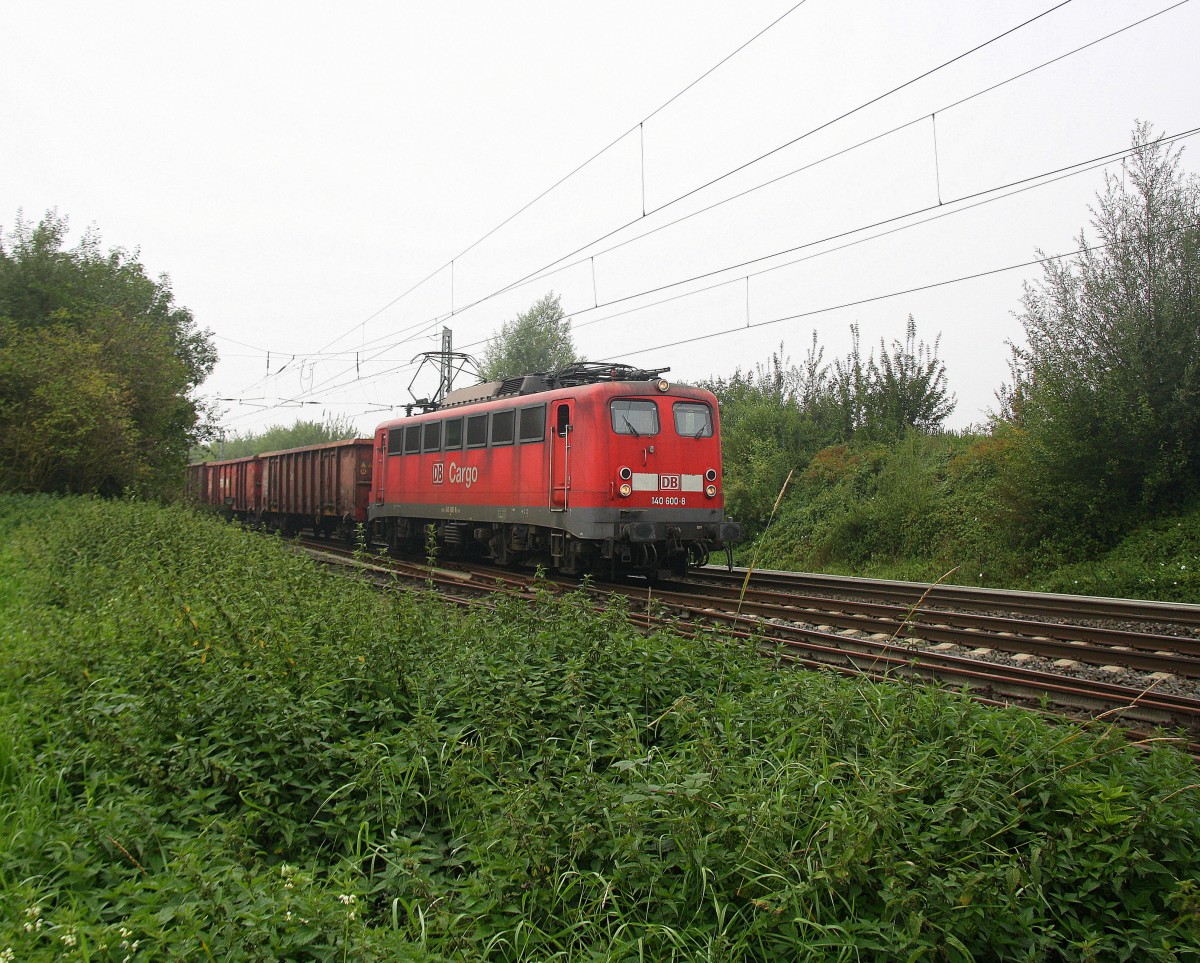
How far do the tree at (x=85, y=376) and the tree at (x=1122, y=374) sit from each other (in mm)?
20764

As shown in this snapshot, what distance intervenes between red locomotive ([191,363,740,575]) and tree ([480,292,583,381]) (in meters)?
33.7

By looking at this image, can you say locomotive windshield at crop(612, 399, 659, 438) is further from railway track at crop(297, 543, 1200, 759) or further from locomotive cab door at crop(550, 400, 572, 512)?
railway track at crop(297, 543, 1200, 759)

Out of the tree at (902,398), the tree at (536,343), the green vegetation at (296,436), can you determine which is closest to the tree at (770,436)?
the tree at (902,398)

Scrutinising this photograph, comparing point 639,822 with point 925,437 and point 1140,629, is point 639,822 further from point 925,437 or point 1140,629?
point 925,437

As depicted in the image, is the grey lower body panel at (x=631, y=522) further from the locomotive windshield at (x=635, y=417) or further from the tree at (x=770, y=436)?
the tree at (x=770, y=436)

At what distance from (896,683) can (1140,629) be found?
591 centimetres

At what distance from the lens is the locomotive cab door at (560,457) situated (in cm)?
1252

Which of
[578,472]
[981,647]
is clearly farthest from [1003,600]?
[578,472]

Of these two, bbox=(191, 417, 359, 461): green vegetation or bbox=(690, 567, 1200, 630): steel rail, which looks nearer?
bbox=(690, 567, 1200, 630): steel rail

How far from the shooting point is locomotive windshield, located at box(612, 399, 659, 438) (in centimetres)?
1230

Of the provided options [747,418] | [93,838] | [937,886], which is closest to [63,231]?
[747,418]

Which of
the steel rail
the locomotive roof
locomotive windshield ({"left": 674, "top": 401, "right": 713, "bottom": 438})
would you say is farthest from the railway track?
the locomotive roof

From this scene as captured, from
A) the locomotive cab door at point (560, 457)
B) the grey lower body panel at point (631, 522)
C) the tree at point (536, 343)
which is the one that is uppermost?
the tree at point (536, 343)

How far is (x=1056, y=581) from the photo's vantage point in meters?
14.1
